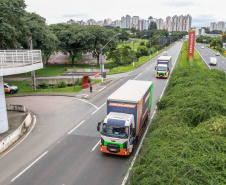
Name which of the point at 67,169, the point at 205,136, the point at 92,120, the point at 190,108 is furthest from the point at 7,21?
the point at 205,136

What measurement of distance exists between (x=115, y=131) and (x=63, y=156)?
4.02 meters

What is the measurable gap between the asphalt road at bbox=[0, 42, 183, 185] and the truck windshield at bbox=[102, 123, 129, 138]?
1695 mm

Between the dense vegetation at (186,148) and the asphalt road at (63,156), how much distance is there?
5.70 feet

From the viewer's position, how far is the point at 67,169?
1323 cm

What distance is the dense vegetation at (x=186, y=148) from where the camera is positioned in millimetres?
7473

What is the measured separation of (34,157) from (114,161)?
5.29 meters

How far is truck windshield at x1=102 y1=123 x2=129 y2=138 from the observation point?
44.1 feet

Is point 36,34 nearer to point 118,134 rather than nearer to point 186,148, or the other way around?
point 118,134

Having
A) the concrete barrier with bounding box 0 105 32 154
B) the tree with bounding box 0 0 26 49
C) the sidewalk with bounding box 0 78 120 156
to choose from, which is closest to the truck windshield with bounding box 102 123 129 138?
the concrete barrier with bounding box 0 105 32 154

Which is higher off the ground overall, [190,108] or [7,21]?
[7,21]

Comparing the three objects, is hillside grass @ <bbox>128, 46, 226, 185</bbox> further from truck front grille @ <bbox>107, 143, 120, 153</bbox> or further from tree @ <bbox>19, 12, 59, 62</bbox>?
tree @ <bbox>19, 12, 59, 62</bbox>

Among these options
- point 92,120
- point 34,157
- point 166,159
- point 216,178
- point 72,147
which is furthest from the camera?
point 92,120

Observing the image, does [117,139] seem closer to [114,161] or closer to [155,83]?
[114,161]

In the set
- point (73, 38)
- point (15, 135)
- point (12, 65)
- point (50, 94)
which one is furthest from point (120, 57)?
point (15, 135)
